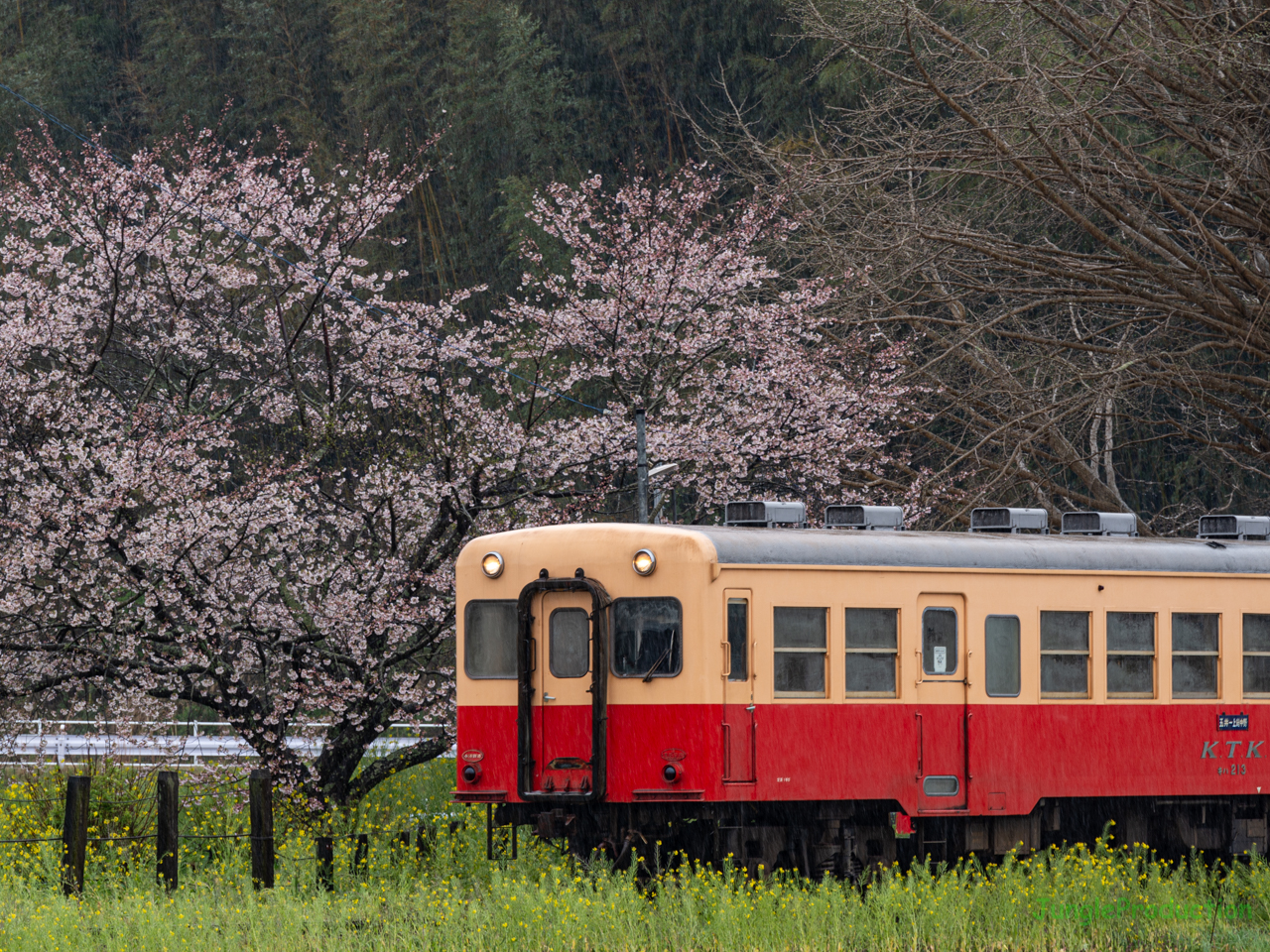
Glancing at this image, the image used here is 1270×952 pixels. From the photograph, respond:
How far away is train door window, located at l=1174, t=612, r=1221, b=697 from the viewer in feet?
41.7

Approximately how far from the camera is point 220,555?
1431 centimetres

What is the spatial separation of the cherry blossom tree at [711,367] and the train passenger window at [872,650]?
466 cm

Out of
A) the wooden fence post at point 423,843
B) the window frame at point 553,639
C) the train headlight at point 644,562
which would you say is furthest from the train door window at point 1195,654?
the wooden fence post at point 423,843

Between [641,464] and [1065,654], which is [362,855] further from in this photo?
[1065,654]

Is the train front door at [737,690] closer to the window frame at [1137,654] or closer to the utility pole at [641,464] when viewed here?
the window frame at [1137,654]

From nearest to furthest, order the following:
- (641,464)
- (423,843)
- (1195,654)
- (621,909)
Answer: (621,909) → (1195,654) → (423,843) → (641,464)

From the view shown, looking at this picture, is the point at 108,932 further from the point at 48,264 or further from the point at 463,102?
the point at 463,102

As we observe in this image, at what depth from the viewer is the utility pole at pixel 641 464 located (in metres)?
15.4

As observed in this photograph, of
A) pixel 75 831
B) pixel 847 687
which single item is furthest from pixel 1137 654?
pixel 75 831

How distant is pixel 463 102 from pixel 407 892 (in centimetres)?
3174

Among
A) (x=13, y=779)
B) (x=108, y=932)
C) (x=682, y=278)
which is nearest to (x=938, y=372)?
(x=682, y=278)

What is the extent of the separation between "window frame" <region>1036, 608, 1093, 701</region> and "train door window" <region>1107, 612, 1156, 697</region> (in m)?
0.18

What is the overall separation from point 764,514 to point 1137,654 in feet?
10.4

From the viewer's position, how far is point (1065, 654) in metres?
12.3
